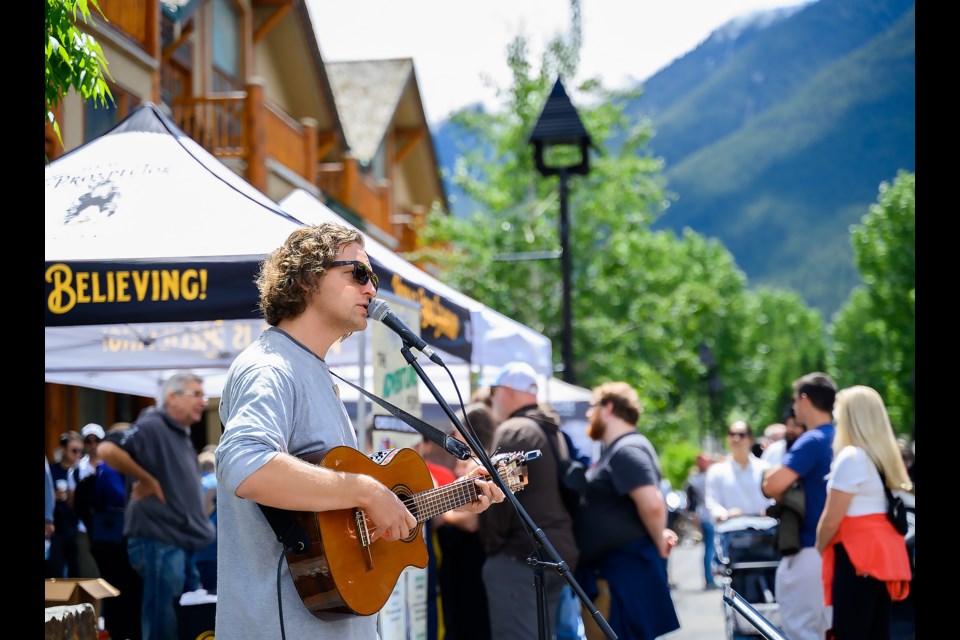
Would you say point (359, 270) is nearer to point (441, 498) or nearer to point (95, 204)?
point (441, 498)

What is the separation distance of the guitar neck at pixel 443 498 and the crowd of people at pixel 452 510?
0.12 feet

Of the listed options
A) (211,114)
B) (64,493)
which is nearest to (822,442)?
(64,493)

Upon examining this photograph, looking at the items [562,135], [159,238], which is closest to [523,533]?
[159,238]

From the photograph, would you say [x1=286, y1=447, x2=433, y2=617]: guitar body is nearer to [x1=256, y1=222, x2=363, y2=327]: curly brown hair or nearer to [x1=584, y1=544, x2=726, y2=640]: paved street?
[x1=256, y1=222, x2=363, y2=327]: curly brown hair

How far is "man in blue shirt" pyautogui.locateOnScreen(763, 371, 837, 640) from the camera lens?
683 cm

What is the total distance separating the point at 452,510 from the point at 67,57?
2.41m

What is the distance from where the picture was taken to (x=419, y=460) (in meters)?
3.81

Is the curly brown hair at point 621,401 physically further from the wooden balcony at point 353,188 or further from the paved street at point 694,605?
the wooden balcony at point 353,188

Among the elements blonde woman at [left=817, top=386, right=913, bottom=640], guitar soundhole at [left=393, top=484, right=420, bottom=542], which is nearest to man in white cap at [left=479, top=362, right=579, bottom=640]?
blonde woman at [left=817, top=386, right=913, bottom=640]

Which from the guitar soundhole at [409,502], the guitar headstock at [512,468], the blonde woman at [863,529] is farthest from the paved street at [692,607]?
the guitar soundhole at [409,502]

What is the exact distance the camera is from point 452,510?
150 inches

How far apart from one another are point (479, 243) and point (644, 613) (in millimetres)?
17522

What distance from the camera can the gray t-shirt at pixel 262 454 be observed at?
9.68 ft

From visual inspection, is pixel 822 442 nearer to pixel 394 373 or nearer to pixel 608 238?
pixel 394 373
